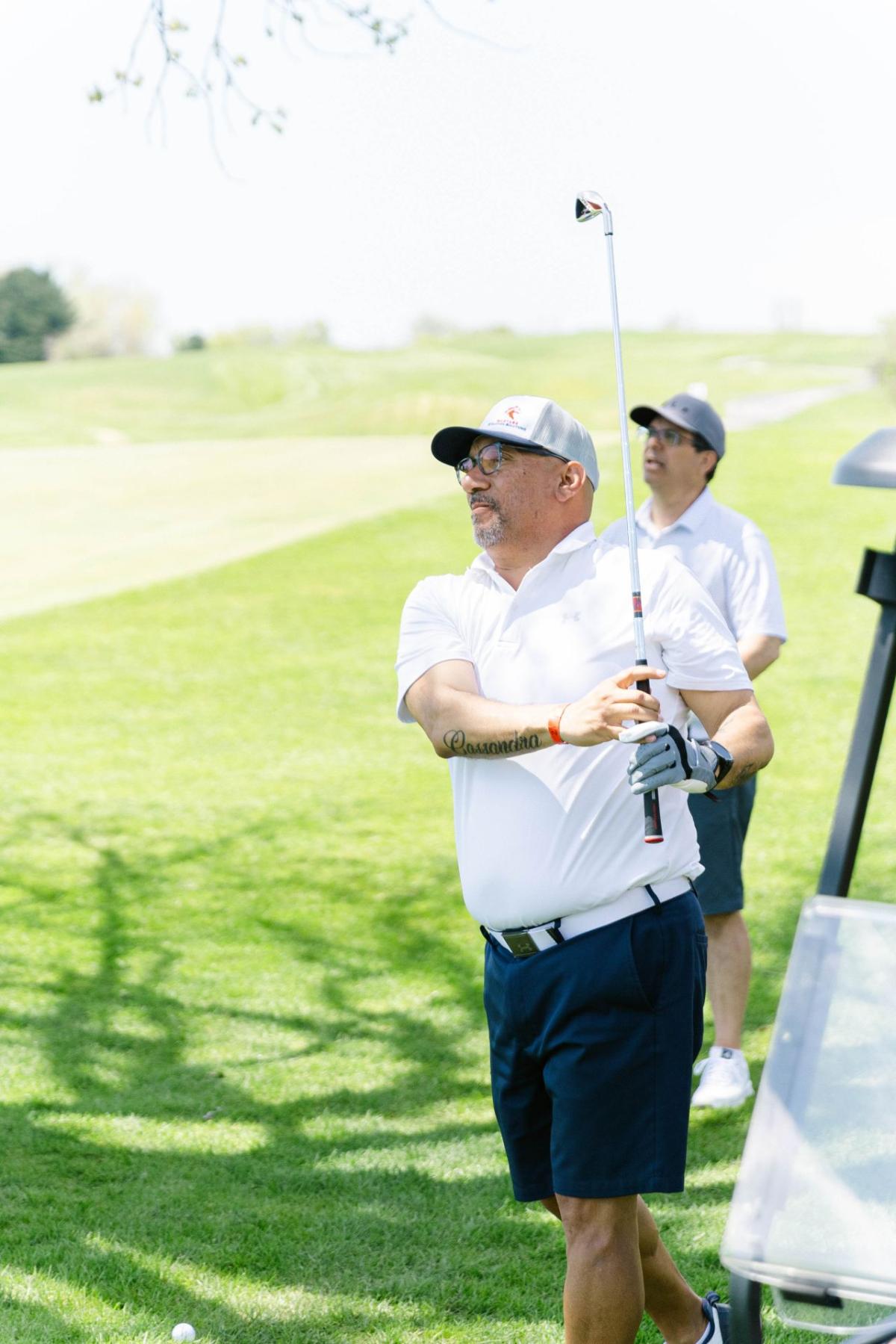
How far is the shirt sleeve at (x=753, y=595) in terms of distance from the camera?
5445 millimetres

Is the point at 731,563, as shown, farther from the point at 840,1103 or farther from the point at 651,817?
the point at 840,1103

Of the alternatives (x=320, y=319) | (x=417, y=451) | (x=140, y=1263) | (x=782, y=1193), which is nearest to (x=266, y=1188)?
(x=140, y=1263)

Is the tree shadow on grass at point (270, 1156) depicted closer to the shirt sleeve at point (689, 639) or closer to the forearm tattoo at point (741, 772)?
the forearm tattoo at point (741, 772)

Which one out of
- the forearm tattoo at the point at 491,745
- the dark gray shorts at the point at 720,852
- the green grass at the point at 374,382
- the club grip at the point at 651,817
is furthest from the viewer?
the green grass at the point at 374,382

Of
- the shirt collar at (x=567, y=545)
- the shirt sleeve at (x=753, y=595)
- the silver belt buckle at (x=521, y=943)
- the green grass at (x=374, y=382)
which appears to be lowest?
the green grass at (x=374, y=382)

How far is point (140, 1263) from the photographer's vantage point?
14.5 ft

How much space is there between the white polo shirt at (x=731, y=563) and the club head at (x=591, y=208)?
6.66 ft

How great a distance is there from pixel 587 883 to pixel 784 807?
353 inches

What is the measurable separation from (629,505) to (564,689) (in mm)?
468

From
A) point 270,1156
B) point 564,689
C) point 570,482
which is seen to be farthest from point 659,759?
point 270,1156

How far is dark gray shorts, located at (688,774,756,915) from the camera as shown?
555 centimetres

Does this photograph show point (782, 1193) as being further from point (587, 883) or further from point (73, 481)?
point (73, 481)

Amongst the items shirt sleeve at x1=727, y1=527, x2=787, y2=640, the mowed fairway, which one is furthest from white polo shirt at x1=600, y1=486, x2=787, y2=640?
the mowed fairway

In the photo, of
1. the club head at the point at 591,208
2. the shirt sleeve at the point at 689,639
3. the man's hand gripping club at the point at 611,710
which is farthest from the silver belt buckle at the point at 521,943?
the club head at the point at 591,208
